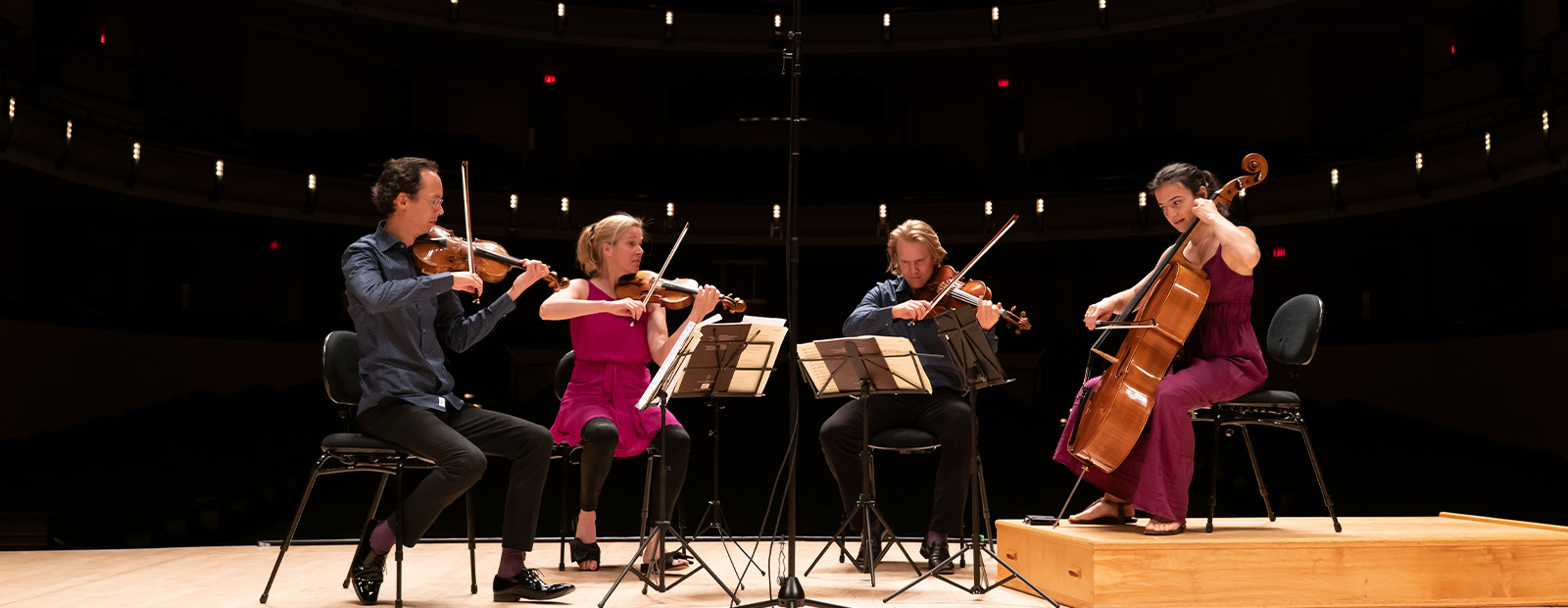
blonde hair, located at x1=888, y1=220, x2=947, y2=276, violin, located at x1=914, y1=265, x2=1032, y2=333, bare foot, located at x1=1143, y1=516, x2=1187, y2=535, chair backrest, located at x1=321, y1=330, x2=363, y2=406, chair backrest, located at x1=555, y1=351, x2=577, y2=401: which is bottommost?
bare foot, located at x1=1143, y1=516, x2=1187, y2=535

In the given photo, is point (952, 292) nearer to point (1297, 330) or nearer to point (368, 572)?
point (1297, 330)

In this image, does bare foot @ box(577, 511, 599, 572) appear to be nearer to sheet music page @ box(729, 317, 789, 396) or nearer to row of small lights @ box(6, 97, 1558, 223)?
sheet music page @ box(729, 317, 789, 396)

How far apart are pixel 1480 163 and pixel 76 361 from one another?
11.5 metres

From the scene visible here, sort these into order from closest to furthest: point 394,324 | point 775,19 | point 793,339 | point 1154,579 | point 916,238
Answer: point 793,339 < point 1154,579 < point 394,324 < point 916,238 < point 775,19

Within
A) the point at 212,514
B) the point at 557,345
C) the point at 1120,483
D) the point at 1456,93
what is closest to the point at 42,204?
the point at 557,345

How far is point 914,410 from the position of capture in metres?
3.52

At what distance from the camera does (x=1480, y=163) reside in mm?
8531

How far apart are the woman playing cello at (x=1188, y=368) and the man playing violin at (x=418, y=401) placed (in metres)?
1.52

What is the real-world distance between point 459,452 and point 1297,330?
7.66 ft

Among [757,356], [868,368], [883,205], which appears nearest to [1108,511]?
[868,368]

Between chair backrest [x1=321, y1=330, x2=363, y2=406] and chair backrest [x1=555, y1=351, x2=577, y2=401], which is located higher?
chair backrest [x1=321, y1=330, x2=363, y2=406]

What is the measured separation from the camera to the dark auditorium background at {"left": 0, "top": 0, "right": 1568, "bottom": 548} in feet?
26.9

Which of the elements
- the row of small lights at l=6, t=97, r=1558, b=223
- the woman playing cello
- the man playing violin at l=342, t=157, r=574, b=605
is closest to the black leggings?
the man playing violin at l=342, t=157, r=574, b=605

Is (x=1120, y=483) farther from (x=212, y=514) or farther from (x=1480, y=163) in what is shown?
(x=1480, y=163)
